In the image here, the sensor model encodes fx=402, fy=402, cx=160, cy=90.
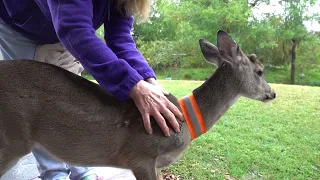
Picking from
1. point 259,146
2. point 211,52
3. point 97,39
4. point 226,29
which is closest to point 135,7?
point 97,39

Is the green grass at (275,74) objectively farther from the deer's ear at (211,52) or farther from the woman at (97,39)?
the woman at (97,39)

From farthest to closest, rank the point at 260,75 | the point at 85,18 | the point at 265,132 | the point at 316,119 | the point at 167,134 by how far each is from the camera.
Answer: the point at 316,119 < the point at 265,132 < the point at 260,75 < the point at 167,134 < the point at 85,18

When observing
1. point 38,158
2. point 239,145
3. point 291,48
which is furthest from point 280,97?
point 38,158

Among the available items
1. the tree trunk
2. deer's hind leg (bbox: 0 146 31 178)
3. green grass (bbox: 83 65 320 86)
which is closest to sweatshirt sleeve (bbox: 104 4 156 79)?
deer's hind leg (bbox: 0 146 31 178)

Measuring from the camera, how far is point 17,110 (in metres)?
1.42

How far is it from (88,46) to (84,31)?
2.0 inches

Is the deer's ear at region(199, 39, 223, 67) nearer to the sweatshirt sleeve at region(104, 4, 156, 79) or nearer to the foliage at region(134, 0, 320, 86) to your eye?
the sweatshirt sleeve at region(104, 4, 156, 79)

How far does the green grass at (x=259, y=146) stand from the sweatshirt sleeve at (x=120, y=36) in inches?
44.0

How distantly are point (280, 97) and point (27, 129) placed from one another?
13.6 feet

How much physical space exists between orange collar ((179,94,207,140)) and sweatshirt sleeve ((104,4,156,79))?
21cm

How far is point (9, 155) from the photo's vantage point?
146 cm

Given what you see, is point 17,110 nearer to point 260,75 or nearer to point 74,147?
point 74,147

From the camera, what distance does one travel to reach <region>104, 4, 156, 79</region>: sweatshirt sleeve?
1622 millimetres

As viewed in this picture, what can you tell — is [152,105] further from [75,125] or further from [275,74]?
[275,74]
